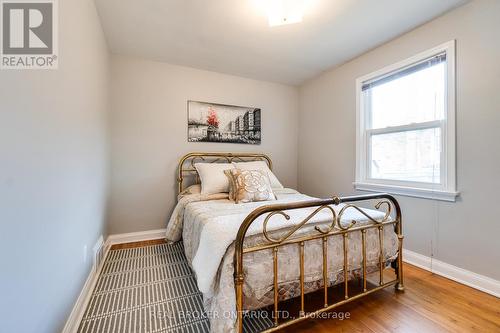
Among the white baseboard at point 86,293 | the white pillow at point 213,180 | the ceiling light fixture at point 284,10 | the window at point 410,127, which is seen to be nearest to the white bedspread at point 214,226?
the white pillow at point 213,180

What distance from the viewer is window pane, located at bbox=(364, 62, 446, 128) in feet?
6.53

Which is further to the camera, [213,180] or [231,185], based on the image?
[213,180]

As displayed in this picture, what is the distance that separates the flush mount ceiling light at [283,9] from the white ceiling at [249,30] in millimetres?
88

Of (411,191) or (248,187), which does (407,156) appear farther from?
(248,187)

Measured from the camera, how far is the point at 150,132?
9.13ft

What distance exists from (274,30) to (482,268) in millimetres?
2733

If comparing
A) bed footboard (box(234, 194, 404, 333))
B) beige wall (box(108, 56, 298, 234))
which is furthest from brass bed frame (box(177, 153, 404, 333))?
beige wall (box(108, 56, 298, 234))

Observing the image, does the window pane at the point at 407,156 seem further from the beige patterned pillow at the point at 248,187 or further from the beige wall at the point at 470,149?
the beige patterned pillow at the point at 248,187

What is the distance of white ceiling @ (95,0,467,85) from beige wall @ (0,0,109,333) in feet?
1.64

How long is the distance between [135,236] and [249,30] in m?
2.73

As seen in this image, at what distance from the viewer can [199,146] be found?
3.04m

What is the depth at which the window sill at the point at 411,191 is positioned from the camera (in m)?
1.87

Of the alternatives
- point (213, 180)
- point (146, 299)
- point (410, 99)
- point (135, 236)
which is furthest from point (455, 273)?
point (135, 236)

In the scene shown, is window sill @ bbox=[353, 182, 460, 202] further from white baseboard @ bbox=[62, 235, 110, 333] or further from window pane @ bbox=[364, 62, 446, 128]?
white baseboard @ bbox=[62, 235, 110, 333]
